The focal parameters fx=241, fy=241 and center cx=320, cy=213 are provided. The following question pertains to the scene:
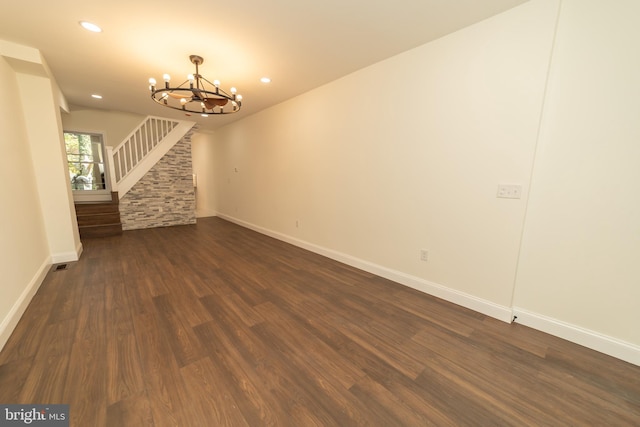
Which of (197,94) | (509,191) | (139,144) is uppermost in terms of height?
(197,94)

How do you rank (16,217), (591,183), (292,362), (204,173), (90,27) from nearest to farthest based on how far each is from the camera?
(292,362), (591,183), (90,27), (16,217), (204,173)


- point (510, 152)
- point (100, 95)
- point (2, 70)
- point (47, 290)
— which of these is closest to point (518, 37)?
point (510, 152)

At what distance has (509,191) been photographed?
6.81ft

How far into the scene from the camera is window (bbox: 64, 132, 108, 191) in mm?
5293

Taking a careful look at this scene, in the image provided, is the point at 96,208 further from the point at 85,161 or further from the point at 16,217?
the point at 16,217

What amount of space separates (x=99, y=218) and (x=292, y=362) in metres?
5.43

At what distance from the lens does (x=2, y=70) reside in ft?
8.02

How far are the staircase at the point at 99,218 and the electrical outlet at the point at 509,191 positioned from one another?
6.52m

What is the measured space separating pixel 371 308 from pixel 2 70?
174 inches

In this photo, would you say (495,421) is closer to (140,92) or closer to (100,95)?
(140,92)

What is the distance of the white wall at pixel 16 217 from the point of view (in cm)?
201

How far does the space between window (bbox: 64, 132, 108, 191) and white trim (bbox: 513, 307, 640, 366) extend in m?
7.90

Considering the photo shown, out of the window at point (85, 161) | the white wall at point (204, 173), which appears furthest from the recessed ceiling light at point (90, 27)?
the white wall at point (204, 173)

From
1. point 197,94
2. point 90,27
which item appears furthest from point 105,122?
point 197,94
